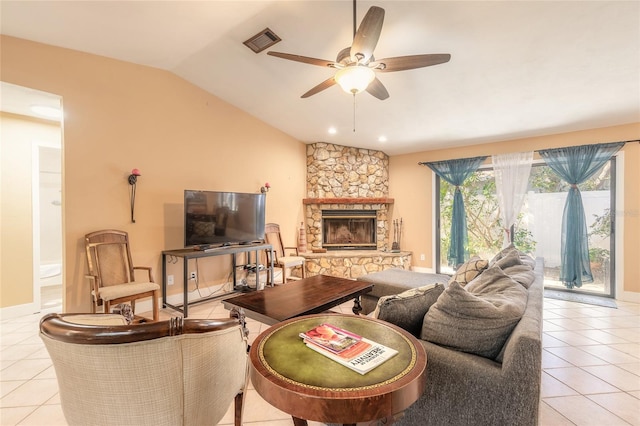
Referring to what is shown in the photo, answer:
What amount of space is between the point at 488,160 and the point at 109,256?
5627mm

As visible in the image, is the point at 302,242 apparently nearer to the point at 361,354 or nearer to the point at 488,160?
the point at 488,160

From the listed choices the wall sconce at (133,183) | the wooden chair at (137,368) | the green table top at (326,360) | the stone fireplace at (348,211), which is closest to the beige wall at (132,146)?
the wall sconce at (133,183)

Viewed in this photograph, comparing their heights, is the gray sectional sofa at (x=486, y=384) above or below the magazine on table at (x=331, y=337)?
below

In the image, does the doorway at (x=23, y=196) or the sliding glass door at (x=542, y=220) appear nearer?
the doorway at (x=23, y=196)

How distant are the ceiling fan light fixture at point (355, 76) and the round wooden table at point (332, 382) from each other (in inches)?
66.9

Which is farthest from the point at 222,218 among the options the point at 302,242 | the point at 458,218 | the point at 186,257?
the point at 458,218

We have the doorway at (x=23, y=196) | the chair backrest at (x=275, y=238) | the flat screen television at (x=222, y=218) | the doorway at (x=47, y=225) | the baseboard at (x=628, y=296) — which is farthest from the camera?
the chair backrest at (x=275, y=238)

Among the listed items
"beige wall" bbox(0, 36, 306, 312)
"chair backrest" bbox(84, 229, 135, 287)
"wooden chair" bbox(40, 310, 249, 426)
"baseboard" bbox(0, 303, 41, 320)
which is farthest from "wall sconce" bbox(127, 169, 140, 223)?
"wooden chair" bbox(40, 310, 249, 426)

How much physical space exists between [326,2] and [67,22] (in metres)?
2.25

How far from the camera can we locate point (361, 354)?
3.78 feet

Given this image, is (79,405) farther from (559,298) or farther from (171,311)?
(559,298)

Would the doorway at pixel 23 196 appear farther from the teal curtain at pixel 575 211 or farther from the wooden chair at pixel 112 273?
the teal curtain at pixel 575 211

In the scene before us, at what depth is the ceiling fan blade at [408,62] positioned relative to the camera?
200 centimetres

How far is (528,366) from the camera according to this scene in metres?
1.07
